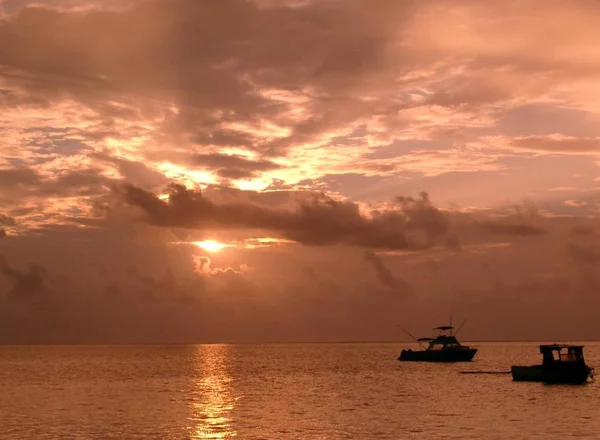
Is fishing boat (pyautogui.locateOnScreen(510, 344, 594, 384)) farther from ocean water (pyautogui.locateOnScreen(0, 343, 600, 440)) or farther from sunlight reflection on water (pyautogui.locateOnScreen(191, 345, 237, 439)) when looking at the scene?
sunlight reflection on water (pyautogui.locateOnScreen(191, 345, 237, 439))

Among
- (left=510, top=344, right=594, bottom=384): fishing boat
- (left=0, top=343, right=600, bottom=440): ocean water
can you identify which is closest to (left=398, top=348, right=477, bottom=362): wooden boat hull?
(left=0, top=343, right=600, bottom=440): ocean water

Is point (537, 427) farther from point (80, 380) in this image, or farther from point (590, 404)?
point (80, 380)

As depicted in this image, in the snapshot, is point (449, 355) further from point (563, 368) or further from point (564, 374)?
point (563, 368)

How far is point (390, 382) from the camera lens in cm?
11588

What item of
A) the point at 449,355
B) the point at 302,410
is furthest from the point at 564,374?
the point at 449,355

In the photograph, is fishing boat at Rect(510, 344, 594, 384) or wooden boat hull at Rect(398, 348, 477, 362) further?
wooden boat hull at Rect(398, 348, 477, 362)

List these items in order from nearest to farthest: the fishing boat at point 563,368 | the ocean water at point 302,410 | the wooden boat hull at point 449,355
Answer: the ocean water at point 302,410, the fishing boat at point 563,368, the wooden boat hull at point 449,355

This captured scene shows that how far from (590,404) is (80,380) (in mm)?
85174

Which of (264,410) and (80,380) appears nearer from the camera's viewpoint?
(264,410)

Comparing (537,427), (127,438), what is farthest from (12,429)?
(537,427)

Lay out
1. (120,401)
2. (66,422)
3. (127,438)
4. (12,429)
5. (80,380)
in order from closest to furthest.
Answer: (127,438) → (12,429) → (66,422) → (120,401) → (80,380)

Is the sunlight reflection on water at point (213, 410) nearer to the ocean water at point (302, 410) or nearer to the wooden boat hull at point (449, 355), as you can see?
the ocean water at point (302, 410)

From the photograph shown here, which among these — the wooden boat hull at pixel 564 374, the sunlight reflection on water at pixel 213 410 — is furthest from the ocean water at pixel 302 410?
the wooden boat hull at pixel 564 374

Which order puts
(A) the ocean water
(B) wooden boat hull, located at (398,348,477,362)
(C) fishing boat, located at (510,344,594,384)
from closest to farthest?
(A) the ocean water → (C) fishing boat, located at (510,344,594,384) → (B) wooden boat hull, located at (398,348,477,362)
